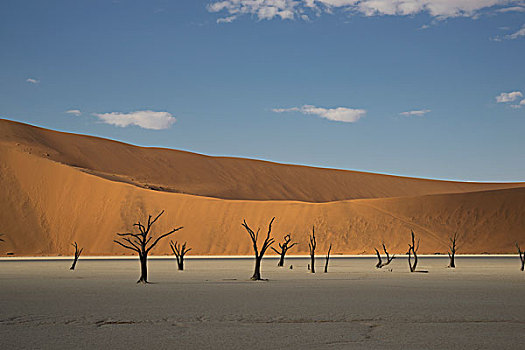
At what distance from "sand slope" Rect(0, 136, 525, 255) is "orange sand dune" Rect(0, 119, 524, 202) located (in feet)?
71.4

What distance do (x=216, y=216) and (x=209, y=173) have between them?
53467mm

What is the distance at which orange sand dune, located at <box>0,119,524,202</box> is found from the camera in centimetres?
12750

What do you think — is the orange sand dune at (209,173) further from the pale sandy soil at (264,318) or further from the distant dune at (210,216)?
the pale sandy soil at (264,318)

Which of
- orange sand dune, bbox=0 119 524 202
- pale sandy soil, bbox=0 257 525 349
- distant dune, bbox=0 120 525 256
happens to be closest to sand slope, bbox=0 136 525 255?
distant dune, bbox=0 120 525 256

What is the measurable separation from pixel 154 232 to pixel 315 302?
73.1 meters

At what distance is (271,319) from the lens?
1446 centimetres

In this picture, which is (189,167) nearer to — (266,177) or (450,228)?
(266,177)

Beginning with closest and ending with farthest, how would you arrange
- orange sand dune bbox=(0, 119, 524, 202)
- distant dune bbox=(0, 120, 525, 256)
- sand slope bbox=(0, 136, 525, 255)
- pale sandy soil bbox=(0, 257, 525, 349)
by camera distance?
pale sandy soil bbox=(0, 257, 525, 349)
distant dune bbox=(0, 120, 525, 256)
sand slope bbox=(0, 136, 525, 255)
orange sand dune bbox=(0, 119, 524, 202)

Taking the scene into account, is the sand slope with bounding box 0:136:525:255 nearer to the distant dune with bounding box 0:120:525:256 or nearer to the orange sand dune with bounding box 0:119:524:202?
the distant dune with bounding box 0:120:525:256

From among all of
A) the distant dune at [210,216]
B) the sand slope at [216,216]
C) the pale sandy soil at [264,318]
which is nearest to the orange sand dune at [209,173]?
the distant dune at [210,216]

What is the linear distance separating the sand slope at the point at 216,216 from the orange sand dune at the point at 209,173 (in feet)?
71.4

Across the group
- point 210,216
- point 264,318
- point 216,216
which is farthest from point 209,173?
point 264,318

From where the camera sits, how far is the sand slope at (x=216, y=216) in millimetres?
85812

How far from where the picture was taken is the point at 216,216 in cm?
9462
